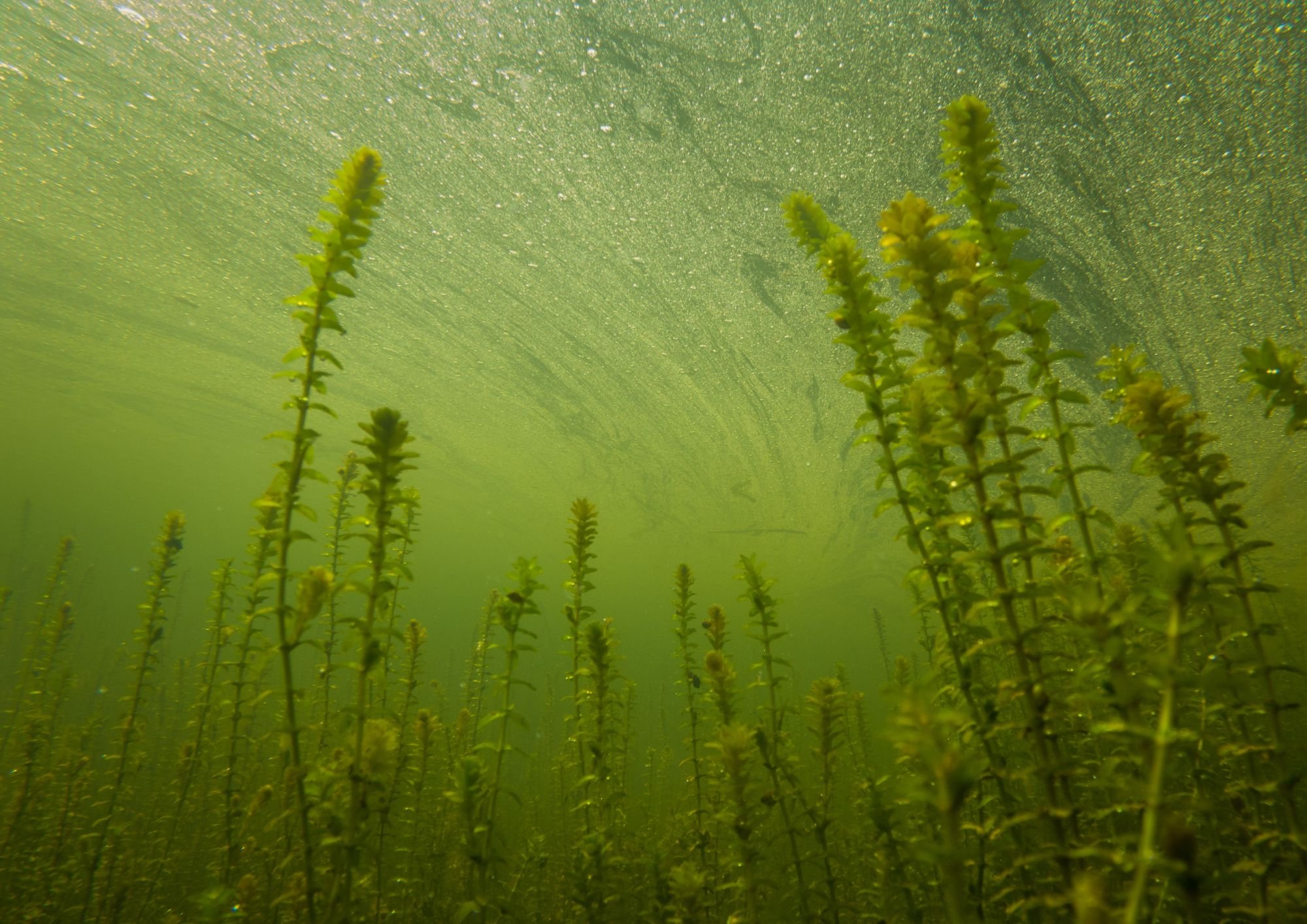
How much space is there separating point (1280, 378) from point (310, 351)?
16.7ft

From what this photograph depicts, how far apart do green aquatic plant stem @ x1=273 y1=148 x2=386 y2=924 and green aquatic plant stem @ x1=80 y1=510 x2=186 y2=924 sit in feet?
9.45

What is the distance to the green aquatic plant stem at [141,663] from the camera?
12.7 ft

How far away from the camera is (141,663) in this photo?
423 cm

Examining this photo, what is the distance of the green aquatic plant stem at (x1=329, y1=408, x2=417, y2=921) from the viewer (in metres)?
2.12

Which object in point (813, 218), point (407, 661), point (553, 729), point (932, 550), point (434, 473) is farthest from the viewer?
point (434, 473)

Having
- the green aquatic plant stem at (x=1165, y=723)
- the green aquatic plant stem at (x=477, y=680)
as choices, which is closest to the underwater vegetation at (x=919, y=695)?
the green aquatic plant stem at (x=1165, y=723)

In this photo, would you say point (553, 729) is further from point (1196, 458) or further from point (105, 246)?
point (105, 246)

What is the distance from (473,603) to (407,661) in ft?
326

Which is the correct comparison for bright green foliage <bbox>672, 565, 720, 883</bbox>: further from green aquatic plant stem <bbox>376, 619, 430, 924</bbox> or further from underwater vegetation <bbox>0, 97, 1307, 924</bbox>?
green aquatic plant stem <bbox>376, 619, 430, 924</bbox>

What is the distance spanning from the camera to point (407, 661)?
504 centimetres

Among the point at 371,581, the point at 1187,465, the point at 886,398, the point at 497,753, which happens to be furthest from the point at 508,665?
the point at 1187,465

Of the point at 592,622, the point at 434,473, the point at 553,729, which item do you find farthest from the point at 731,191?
the point at 434,473

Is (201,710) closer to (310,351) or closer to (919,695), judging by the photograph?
(310,351)

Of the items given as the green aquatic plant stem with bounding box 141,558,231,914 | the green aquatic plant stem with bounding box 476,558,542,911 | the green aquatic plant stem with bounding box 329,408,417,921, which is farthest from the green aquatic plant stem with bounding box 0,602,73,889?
the green aquatic plant stem with bounding box 476,558,542,911
